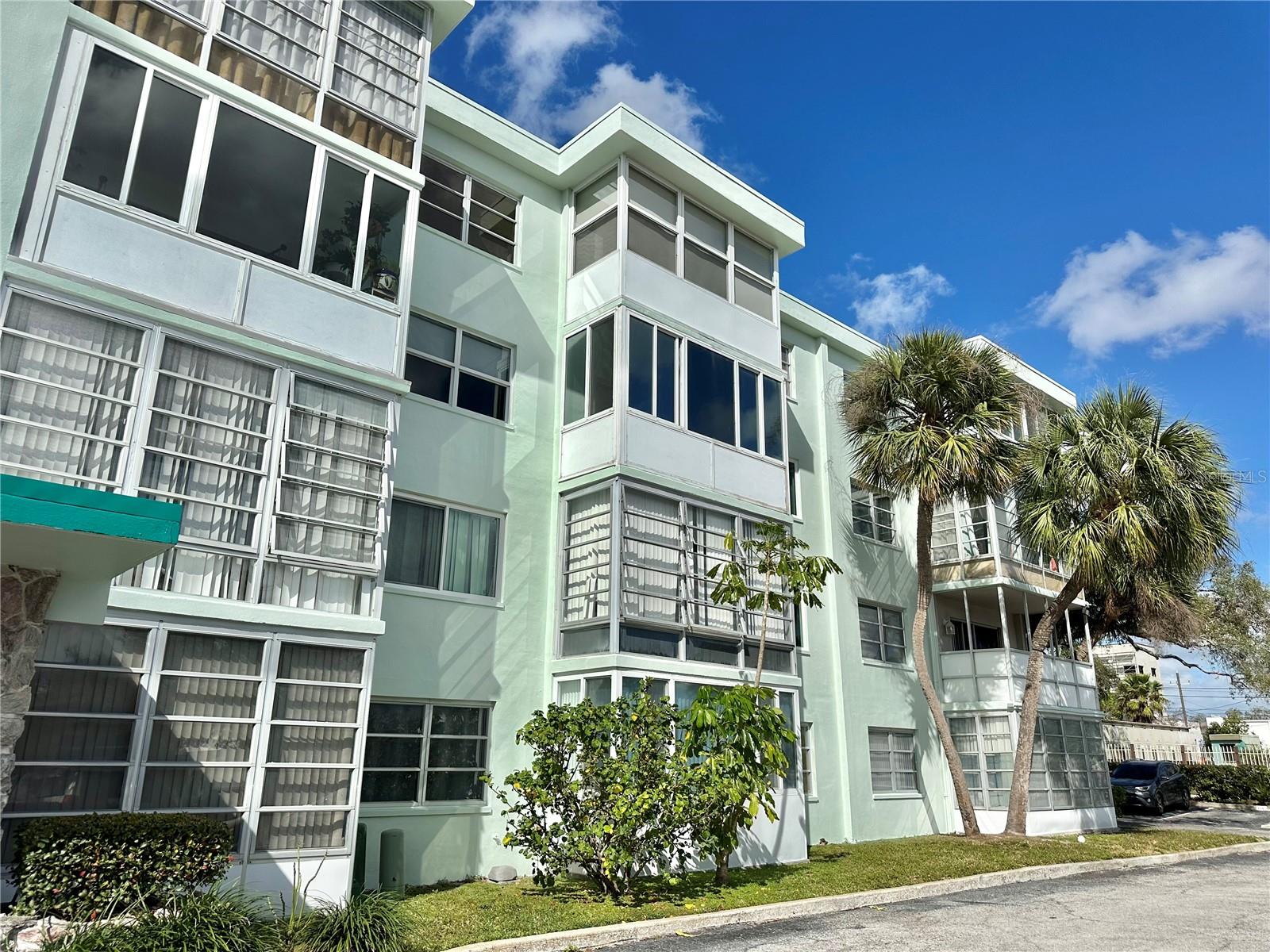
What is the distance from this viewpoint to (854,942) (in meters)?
8.94

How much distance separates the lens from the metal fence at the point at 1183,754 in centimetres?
3434

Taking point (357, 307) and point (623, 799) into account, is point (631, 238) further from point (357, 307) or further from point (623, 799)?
point (623, 799)

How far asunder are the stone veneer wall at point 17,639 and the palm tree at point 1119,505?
1774cm

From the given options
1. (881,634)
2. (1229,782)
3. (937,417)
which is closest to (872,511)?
(881,634)

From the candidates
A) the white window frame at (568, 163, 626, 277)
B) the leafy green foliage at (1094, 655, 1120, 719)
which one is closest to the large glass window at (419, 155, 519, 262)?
the white window frame at (568, 163, 626, 277)

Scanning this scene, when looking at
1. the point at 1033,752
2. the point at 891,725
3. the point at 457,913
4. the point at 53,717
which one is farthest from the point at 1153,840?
the point at 53,717

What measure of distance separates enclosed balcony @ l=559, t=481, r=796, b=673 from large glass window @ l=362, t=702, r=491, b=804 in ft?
6.49

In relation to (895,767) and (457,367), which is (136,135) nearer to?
(457,367)

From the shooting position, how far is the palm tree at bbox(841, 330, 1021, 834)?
18.3 m

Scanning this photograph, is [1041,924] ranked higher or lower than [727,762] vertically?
lower

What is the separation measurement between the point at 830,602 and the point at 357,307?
12322 mm

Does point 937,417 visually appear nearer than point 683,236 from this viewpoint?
No

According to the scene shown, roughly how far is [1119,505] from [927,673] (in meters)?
5.26

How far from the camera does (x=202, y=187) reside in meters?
10.6
